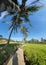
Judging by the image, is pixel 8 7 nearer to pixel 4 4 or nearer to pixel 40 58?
pixel 4 4

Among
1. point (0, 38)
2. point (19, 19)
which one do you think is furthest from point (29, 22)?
point (0, 38)

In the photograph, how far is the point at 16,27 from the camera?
95.2 ft

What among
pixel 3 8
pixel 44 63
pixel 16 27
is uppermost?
pixel 16 27

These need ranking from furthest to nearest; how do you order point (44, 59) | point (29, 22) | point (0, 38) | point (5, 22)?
point (0, 38), point (29, 22), point (5, 22), point (44, 59)

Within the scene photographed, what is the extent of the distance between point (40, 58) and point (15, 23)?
20290 millimetres

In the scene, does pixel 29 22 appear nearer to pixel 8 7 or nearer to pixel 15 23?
pixel 15 23

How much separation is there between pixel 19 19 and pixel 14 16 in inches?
34.5

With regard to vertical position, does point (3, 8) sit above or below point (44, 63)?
above

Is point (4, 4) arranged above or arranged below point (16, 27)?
below

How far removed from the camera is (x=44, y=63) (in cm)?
752

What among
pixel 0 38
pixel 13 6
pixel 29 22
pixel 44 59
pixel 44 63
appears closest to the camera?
pixel 13 6

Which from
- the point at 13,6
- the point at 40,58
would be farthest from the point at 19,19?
the point at 13,6

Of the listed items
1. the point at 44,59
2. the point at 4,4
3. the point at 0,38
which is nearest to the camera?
the point at 4,4

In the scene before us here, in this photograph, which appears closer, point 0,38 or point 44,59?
point 44,59
